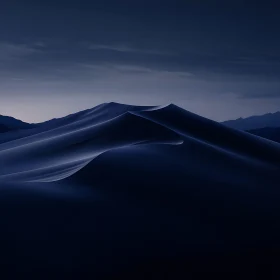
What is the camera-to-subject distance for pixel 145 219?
588 cm

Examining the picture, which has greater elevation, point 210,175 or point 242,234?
point 210,175

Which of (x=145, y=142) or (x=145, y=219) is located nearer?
(x=145, y=219)

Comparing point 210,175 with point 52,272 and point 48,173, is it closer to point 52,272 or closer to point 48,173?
point 48,173

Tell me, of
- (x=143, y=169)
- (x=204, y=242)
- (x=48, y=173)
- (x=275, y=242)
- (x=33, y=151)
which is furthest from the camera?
(x=33, y=151)

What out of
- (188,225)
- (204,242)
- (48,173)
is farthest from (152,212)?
(48,173)

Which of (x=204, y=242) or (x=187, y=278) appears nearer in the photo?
(x=187, y=278)

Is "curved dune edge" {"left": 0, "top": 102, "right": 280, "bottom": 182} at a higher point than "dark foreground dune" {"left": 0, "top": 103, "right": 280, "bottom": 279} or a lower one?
higher

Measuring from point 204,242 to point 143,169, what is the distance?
2.84 metres

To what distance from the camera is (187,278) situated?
4.80 metres

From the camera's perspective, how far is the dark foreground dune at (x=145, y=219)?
4.83m

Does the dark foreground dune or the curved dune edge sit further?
the curved dune edge

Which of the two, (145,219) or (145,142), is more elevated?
(145,142)

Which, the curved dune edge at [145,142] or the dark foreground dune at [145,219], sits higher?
the curved dune edge at [145,142]

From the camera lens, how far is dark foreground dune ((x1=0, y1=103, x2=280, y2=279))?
4.83m
